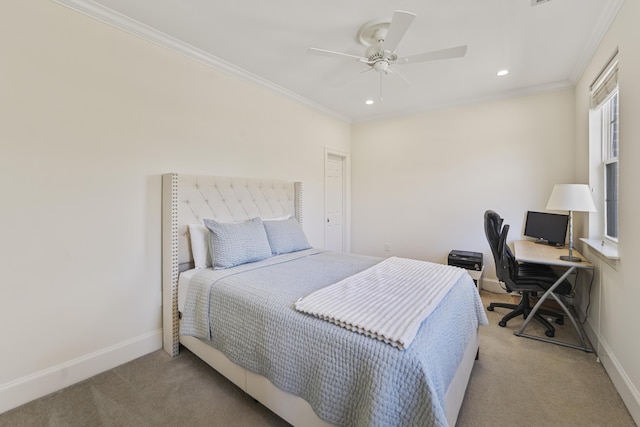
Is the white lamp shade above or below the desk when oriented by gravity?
above

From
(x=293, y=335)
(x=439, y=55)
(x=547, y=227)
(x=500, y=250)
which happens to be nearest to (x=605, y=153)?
(x=547, y=227)

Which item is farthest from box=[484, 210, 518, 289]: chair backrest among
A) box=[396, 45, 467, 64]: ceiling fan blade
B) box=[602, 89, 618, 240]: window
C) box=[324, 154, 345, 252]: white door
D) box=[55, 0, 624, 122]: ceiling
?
box=[324, 154, 345, 252]: white door

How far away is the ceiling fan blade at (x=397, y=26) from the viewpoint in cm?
160

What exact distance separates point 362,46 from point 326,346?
242 cm

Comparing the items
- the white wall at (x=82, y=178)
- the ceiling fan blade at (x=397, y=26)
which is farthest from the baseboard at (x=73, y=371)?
the ceiling fan blade at (x=397, y=26)

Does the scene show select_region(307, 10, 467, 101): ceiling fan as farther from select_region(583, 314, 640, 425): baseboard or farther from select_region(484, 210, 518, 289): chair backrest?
select_region(583, 314, 640, 425): baseboard

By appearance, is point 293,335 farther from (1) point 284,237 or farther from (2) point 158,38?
(2) point 158,38

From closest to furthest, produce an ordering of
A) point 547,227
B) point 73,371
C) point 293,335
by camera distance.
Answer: point 293,335 < point 73,371 < point 547,227

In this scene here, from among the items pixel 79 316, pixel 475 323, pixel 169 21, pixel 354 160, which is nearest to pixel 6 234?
pixel 79 316

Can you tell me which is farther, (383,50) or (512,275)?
(512,275)

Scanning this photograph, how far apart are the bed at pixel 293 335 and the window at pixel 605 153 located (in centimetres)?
165

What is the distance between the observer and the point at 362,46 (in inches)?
96.4

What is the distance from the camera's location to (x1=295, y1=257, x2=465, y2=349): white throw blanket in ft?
3.96

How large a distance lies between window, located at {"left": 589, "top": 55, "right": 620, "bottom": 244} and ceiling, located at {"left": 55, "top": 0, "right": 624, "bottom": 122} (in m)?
0.43
